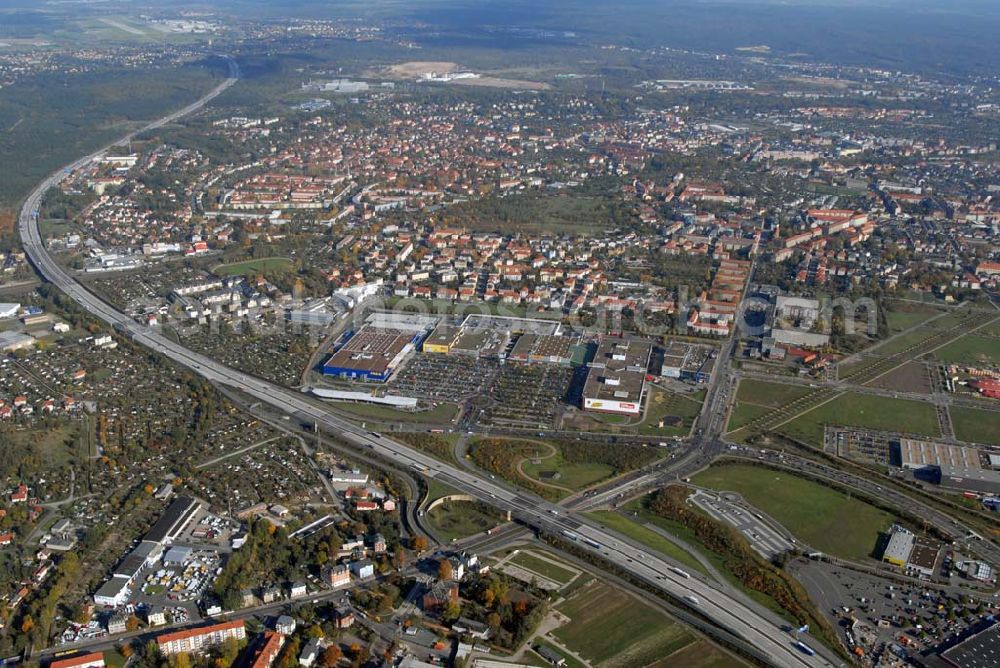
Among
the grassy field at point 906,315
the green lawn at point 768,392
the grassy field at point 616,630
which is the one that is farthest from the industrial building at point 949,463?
the grassy field at point 616,630

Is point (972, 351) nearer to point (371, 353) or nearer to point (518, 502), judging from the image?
point (518, 502)

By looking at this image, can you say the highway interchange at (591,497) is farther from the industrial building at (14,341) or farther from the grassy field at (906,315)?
the grassy field at (906,315)

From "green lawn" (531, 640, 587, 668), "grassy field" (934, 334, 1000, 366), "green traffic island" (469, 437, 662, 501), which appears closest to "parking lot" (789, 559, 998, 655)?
"green lawn" (531, 640, 587, 668)

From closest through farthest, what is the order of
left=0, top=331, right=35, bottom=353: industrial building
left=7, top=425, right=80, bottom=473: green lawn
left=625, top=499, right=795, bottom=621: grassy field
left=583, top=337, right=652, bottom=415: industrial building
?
left=625, top=499, right=795, bottom=621: grassy field
left=7, top=425, right=80, bottom=473: green lawn
left=583, top=337, right=652, bottom=415: industrial building
left=0, top=331, right=35, bottom=353: industrial building

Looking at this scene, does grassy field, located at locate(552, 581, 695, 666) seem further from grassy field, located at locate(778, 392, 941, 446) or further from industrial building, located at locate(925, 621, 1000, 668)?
grassy field, located at locate(778, 392, 941, 446)

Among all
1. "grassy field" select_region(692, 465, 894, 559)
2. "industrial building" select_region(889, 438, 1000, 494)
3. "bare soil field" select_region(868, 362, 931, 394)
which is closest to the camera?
"grassy field" select_region(692, 465, 894, 559)

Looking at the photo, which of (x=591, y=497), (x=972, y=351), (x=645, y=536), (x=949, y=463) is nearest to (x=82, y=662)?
(x=591, y=497)
